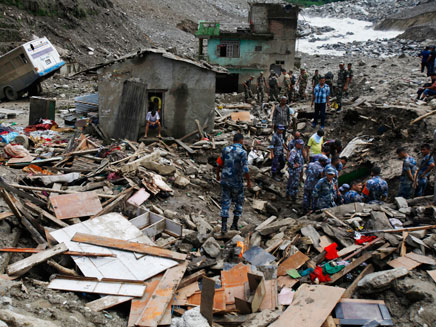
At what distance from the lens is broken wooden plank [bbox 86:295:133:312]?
502 centimetres

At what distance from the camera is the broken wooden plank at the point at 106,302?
5.02 meters

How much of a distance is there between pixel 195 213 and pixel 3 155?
555cm

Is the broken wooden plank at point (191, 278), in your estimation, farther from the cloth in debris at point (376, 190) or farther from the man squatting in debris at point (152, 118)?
the man squatting in debris at point (152, 118)

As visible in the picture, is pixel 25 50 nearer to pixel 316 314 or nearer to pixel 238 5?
pixel 316 314

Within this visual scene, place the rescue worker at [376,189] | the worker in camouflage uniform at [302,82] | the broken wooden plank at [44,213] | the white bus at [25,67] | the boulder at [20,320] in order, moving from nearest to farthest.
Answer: the boulder at [20,320]
the broken wooden plank at [44,213]
the rescue worker at [376,189]
the white bus at [25,67]
the worker in camouflage uniform at [302,82]

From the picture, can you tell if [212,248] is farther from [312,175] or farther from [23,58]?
[23,58]

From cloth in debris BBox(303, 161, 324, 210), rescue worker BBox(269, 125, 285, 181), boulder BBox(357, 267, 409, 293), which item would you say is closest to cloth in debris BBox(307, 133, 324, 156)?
rescue worker BBox(269, 125, 285, 181)

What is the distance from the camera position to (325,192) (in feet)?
27.4

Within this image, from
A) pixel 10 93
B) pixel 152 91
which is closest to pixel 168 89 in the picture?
pixel 152 91

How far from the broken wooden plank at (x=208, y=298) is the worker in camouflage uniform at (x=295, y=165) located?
5789mm

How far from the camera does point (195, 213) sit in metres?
8.84

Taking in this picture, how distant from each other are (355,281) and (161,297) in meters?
2.77

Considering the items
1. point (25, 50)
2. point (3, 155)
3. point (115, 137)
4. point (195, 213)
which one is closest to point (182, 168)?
point (195, 213)

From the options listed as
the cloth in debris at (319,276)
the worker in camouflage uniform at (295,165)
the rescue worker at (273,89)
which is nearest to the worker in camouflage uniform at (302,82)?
the rescue worker at (273,89)
